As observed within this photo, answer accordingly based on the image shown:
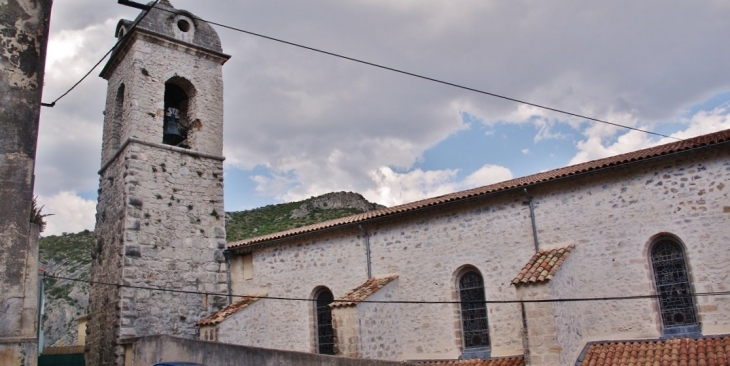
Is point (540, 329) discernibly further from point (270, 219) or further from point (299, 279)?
point (270, 219)

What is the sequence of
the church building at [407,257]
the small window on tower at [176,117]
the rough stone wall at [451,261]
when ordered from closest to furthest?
the church building at [407,257] → the rough stone wall at [451,261] → the small window on tower at [176,117]

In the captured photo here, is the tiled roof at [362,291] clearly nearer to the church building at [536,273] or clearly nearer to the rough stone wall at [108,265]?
the church building at [536,273]

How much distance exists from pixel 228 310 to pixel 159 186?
405 centimetres

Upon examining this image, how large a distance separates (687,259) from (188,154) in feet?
43.6

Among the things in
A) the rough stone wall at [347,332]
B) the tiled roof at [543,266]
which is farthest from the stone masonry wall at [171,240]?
the tiled roof at [543,266]

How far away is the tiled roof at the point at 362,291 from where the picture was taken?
13.5 m

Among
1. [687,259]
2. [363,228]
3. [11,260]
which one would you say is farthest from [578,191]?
[11,260]

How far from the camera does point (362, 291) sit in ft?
46.1

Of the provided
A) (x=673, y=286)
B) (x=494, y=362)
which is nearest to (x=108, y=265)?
(x=494, y=362)

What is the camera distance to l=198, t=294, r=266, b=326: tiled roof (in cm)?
1559

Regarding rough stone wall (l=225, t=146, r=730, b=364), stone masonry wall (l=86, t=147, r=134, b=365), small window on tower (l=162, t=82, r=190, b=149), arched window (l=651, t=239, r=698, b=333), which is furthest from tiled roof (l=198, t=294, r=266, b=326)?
arched window (l=651, t=239, r=698, b=333)

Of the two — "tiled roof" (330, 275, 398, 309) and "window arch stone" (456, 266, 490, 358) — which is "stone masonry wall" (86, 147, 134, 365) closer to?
"tiled roof" (330, 275, 398, 309)

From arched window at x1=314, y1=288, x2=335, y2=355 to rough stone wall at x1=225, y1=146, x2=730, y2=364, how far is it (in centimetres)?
→ 50

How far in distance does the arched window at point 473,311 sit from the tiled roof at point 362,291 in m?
1.86
